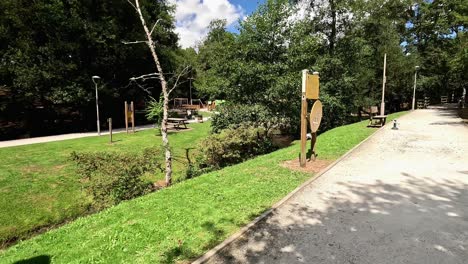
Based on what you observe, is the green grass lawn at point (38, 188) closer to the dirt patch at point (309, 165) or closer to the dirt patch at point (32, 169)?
the dirt patch at point (32, 169)

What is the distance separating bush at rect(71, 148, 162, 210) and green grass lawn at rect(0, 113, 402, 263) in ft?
4.73

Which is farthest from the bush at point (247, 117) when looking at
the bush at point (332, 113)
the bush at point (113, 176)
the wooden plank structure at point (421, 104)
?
the wooden plank structure at point (421, 104)

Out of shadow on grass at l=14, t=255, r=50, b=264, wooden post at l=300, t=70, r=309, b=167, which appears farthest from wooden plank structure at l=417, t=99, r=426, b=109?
shadow on grass at l=14, t=255, r=50, b=264

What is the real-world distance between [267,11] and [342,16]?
10.7m

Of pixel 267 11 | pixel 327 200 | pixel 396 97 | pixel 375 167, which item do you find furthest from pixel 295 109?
pixel 396 97

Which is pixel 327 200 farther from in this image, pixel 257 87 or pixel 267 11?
pixel 267 11

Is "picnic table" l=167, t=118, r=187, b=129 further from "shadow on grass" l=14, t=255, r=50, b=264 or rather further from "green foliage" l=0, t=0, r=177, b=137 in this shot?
"shadow on grass" l=14, t=255, r=50, b=264

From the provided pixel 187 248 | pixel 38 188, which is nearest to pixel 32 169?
pixel 38 188

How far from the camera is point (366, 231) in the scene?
4012 millimetres

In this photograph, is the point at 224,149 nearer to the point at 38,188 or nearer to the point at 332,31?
the point at 38,188

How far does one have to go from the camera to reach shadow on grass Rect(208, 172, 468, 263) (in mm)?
3402

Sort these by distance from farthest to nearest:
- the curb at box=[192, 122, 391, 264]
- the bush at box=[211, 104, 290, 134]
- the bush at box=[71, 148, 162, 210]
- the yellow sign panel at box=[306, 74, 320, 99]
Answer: the bush at box=[211, 104, 290, 134]
the yellow sign panel at box=[306, 74, 320, 99]
the bush at box=[71, 148, 162, 210]
the curb at box=[192, 122, 391, 264]

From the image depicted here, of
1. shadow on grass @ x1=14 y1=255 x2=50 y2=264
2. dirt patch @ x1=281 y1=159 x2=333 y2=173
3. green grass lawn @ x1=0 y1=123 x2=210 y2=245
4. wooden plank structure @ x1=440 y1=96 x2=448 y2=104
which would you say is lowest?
green grass lawn @ x1=0 y1=123 x2=210 y2=245

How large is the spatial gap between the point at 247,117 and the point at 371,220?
9.73 m
